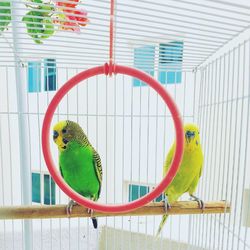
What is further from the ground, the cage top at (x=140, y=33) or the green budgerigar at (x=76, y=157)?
the cage top at (x=140, y=33)

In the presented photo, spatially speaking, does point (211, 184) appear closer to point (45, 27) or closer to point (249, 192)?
point (249, 192)

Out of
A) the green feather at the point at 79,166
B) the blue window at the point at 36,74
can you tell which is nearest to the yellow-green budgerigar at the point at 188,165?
the green feather at the point at 79,166

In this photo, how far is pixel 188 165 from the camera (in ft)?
2.43

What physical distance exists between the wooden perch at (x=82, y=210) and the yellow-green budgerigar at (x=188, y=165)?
0.02 meters

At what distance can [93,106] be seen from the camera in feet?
5.80

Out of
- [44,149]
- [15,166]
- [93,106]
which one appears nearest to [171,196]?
[44,149]

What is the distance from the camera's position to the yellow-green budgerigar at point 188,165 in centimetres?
72

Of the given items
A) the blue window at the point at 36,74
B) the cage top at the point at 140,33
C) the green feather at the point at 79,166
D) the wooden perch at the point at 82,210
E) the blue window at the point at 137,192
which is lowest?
the blue window at the point at 137,192

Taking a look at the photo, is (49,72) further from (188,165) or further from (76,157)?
(188,165)

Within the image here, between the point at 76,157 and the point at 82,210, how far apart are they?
13cm

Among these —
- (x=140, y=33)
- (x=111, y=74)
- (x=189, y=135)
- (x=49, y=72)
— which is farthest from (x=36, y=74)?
(x=111, y=74)

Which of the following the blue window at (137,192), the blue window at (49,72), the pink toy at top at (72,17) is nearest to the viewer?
the pink toy at top at (72,17)

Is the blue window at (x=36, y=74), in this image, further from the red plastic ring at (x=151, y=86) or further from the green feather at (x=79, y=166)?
the red plastic ring at (x=151, y=86)

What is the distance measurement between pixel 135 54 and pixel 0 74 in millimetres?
1256
